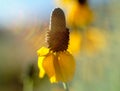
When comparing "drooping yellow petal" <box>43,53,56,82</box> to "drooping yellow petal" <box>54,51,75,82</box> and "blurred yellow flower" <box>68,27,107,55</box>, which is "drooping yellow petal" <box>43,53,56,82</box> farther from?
"blurred yellow flower" <box>68,27,107,55</box>

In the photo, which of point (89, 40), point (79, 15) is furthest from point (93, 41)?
point (79, 15)

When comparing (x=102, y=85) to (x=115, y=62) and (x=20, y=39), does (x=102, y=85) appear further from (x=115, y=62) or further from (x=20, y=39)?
(x=20, y=39)

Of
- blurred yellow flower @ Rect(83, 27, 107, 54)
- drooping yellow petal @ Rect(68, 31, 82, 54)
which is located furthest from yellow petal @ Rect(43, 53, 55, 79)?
blurred yellow flower @ Rect(83, 27, 107, 54)

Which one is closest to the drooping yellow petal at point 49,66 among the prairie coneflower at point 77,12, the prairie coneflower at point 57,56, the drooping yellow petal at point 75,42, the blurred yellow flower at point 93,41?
the prairie coneflower at point 57,56

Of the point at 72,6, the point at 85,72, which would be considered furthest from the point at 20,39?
the point at 85,72

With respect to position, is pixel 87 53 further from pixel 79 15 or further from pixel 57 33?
pixel 79 15

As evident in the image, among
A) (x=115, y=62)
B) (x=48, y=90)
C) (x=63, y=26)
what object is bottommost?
(x=48, y=90)

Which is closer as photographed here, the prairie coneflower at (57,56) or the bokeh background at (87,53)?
the prairie coneflower at (57,56)

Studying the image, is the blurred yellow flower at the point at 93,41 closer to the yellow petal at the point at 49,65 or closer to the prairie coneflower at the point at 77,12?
the prairie coneflower at the point at 77,12
